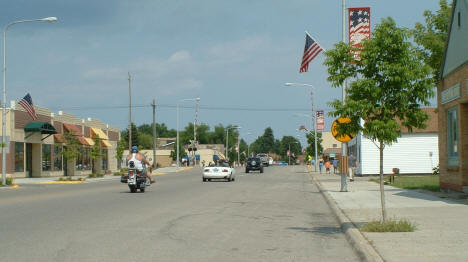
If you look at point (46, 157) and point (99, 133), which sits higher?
point (99, 133)

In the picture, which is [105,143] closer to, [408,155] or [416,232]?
[408,155]

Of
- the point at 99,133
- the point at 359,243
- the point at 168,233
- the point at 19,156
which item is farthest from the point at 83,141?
the point at 359,243

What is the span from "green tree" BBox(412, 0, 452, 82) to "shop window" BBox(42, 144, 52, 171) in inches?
1351

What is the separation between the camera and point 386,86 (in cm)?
1124

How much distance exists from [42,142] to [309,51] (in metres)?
30.1

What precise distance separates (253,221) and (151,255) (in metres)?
5.39

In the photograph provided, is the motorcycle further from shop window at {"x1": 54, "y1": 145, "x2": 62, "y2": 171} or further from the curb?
shop window at {"x1": 54, "y1": 145, "x2": 62, "y2": 171}

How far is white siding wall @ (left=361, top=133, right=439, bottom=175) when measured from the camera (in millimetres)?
44438

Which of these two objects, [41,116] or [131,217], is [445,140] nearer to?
[131,217]

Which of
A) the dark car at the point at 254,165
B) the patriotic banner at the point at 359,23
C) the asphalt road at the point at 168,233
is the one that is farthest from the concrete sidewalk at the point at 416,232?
the dark car at the point at 254,165

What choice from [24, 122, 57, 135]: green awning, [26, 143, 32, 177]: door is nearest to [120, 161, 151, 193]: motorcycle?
[24, 122, 57, 135]: green awning

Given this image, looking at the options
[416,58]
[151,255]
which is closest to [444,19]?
[416,58]

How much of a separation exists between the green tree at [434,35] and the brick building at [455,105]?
5.25m

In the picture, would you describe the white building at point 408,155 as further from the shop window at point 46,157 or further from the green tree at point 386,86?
the green tree at point 386,86
